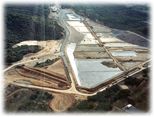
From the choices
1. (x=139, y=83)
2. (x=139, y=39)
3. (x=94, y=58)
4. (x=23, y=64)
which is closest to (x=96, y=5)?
(x=139, y=39)

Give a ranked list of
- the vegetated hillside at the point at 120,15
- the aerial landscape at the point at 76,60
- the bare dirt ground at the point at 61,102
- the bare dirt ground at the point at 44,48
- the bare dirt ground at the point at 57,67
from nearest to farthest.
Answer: the bare dirt ground at the point at 61,102, the aerial landscape at the point at 76,60, the bare dirt ground at the point at 57,67, the bare dirt ground at the point at 44,48, the vegetated hillside at the point at 120,15

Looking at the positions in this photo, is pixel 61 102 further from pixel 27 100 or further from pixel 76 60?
pixel 76 60

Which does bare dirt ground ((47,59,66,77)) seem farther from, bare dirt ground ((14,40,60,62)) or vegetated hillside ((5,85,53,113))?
vegetated hillside ((5,85,53,113))

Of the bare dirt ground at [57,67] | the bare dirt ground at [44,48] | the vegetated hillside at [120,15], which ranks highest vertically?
the bare dirt ground at [57,67]

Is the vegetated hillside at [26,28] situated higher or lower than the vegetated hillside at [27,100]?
lower

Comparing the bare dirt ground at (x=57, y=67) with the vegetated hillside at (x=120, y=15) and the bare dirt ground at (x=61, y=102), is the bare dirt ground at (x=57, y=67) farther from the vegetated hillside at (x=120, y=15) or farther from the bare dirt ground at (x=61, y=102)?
the vegetated hillside at (x=120, y=15)

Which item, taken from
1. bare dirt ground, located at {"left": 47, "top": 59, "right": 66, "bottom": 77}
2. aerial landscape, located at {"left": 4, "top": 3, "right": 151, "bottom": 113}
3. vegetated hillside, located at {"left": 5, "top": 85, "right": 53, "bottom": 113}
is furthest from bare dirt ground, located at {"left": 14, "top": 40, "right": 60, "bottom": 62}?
vegetated hillside, located at {"left": 5, "top": 85, "right": 53, "bottom": 113}

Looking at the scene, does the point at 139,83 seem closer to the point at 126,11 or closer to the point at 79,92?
the point at 79,92

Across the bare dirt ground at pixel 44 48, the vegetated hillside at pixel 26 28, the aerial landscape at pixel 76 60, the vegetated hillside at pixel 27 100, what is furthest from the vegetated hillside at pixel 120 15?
the vegetated hillside at pixel 27 100

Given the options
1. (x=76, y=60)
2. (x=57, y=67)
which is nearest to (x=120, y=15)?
(x=76, y=60)
